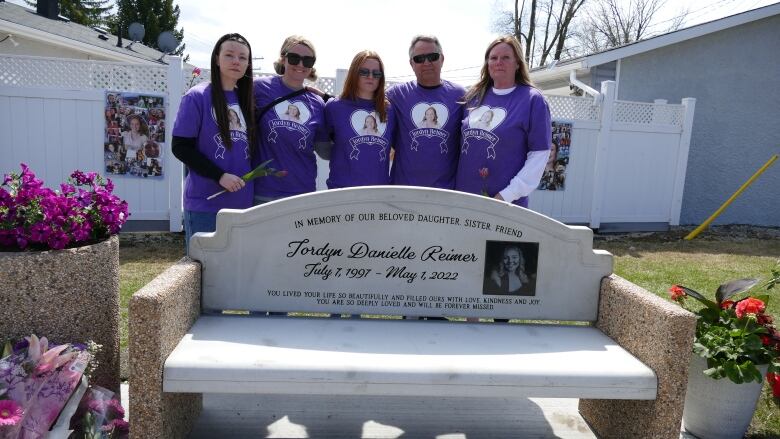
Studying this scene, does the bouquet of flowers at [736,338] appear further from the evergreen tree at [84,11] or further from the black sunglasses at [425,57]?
the evergreen tree at [84,11]

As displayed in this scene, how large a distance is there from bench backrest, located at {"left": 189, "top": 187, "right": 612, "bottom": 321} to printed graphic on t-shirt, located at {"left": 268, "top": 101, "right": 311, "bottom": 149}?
0.64 meters

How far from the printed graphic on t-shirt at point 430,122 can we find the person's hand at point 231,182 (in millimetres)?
909

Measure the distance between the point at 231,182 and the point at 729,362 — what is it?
93.4 inches

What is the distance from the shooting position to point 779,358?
2.83 meters

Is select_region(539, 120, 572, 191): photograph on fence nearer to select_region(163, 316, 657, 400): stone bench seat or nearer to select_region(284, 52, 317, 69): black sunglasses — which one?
select_region(284, 52, 317, 69): black sunglasses

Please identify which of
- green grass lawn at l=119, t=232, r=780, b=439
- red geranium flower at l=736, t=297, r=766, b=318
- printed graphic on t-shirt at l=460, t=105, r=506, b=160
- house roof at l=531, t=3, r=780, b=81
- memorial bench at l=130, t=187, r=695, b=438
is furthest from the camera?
house roof at l=531, t=3, r=780, b=81

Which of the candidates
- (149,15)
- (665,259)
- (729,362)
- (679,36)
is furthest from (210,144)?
(149,15)

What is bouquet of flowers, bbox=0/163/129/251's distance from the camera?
2.32 meters

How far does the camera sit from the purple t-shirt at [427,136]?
323 centimetres

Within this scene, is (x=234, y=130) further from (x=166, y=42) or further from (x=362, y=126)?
(x=166, y=42)

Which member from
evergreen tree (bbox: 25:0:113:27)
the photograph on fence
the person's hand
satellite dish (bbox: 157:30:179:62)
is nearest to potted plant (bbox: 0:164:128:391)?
the person's hand

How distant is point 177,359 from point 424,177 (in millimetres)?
1613

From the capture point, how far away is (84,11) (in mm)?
32469

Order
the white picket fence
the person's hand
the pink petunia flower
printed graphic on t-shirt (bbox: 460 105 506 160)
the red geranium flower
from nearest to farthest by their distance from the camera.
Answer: the pink petunia flower < the red geranium flower < the person's hand < printed graphic on t-shirt (bbox: 460 105 506 160) < the white picket fence
